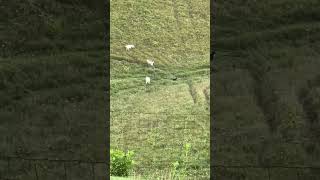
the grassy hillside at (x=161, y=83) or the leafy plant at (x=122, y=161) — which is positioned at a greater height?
the grassy hillside at (x=161, y=83)

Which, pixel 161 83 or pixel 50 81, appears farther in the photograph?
pixel 161 83

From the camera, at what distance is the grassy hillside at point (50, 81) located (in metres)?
1.42

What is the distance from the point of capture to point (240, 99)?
147 cm

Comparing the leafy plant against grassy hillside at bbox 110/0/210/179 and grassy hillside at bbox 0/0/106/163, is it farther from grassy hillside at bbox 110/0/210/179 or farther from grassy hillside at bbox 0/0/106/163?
grassy hillside at bbox 0/0/106/163

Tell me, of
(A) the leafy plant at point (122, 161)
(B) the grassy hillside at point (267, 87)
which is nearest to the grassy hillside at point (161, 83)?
(A) the leafy plant at point (122, 161)

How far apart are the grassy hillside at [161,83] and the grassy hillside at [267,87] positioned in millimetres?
183

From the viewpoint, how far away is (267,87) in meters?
1.48

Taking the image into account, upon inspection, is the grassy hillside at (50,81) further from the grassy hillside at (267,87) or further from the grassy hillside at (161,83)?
the grassy hillside at (267,87)

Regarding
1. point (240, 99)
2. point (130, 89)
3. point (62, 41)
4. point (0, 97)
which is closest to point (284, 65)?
point (240, 99)

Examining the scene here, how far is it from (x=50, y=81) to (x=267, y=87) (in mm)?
657

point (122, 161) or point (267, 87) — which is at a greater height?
point (267, 87)

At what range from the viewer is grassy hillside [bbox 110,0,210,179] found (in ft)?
5.46

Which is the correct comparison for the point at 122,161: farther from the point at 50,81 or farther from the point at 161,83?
the point at 50,81

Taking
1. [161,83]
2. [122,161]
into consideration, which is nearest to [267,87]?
[161,83]
